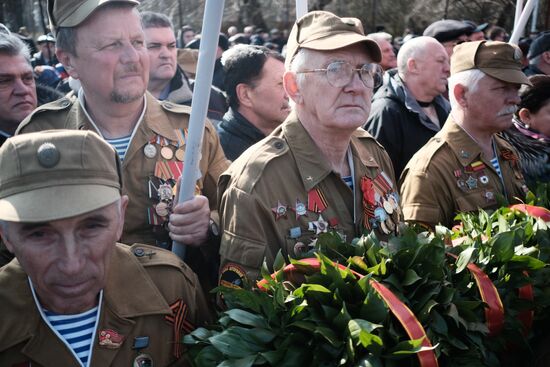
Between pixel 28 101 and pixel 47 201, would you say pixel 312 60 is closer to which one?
pixel 47 201

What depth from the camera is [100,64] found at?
10.1 feet

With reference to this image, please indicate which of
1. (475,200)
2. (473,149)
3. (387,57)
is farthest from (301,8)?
(387,57)

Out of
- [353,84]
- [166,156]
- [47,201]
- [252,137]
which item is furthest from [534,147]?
[47,201]

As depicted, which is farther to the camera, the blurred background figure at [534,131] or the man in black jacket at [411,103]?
the man in black jacket at [411,103]

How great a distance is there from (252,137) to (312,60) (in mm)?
1607

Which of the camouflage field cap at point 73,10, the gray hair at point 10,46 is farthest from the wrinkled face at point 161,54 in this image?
the camouflage field cap at point 73,10

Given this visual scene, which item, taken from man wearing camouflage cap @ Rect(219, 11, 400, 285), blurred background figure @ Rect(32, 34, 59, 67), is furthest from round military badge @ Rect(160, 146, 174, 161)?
blurred background figure @ Rect(32, 34, 59, 67)

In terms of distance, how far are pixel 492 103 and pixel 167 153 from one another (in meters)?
1.90

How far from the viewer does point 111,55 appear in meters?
3.09

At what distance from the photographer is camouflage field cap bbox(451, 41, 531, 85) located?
151 inches

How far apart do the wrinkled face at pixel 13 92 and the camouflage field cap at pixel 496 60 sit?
254 centimetres

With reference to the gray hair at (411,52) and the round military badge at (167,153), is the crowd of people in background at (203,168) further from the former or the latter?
the gray hair at (411,52)

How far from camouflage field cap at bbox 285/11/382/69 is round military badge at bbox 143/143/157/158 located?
0.75 meters

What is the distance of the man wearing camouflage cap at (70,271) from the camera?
1.99 metres
